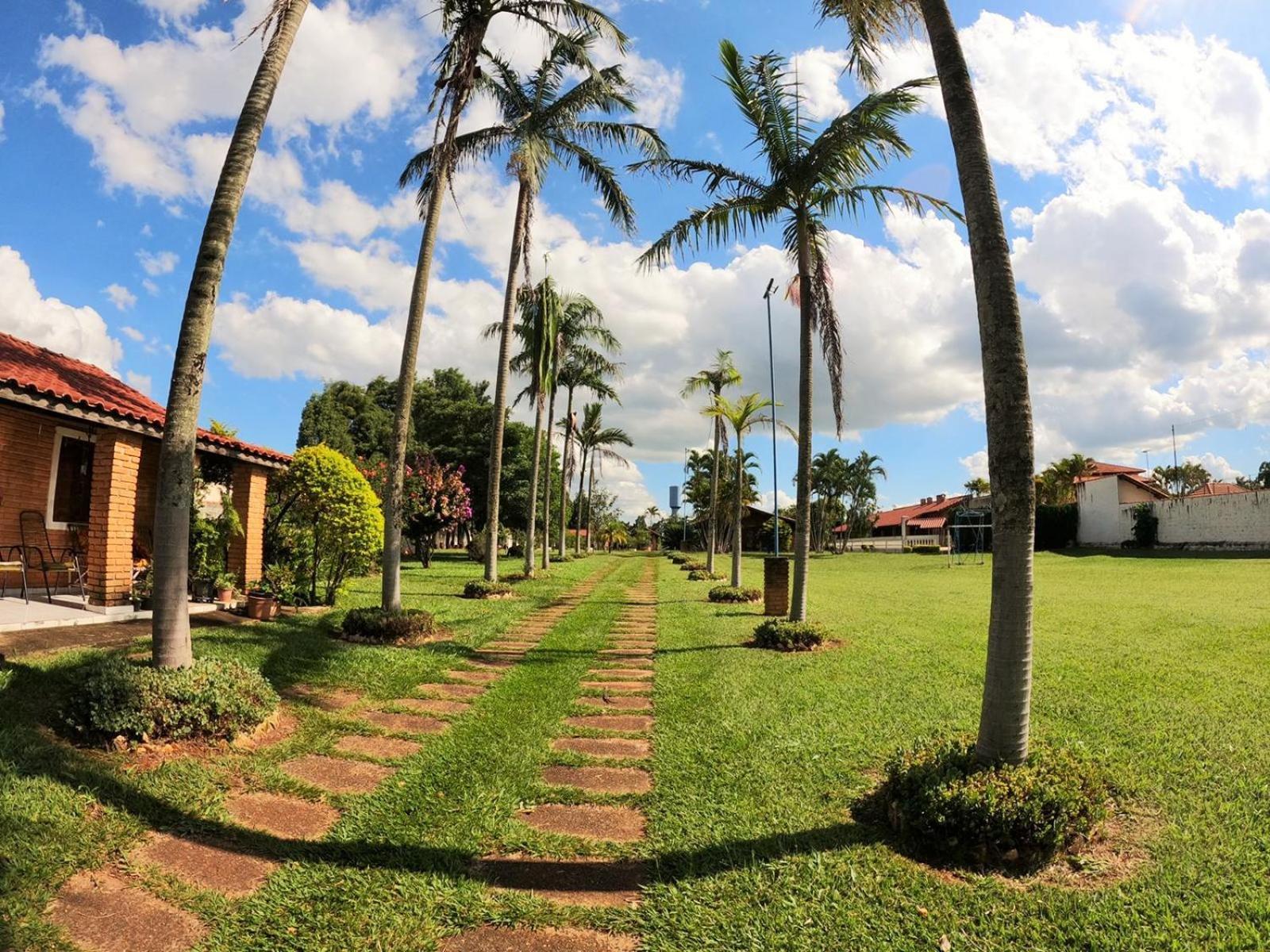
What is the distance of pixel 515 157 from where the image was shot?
10.3 m

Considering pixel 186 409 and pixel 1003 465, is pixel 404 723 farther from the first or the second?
pixel 1003 465

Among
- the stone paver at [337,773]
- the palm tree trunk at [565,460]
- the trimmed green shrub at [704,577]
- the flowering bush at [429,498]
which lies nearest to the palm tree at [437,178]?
the stone paver at [337,773]

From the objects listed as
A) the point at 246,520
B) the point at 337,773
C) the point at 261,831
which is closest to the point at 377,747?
the point at 337,773

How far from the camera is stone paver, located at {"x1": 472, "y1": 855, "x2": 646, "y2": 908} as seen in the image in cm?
302

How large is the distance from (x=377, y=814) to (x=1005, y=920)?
10.4ft

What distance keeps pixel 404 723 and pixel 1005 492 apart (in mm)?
4730

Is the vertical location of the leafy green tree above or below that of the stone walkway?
above

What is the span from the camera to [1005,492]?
368 cm

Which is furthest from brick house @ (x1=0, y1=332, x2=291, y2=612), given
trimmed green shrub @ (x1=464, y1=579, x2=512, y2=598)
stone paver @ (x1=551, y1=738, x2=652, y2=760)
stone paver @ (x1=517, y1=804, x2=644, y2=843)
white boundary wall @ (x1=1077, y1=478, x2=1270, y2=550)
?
white boundary wall @ (x1=1077, y1=478, x2=1270, y2=550)

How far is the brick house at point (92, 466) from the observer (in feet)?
25.2

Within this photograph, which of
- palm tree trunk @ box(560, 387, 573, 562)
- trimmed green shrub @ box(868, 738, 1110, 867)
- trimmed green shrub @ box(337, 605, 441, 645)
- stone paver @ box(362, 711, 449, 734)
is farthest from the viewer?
palm tree trunk @ box(560, 387, 573, 562)

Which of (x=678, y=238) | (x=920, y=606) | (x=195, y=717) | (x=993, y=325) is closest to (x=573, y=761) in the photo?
(x=195, y=717)

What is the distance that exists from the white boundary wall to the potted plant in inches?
1527

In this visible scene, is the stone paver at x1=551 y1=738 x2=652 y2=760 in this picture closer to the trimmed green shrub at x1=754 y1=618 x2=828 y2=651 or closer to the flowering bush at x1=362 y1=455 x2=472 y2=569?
the trimmed green shrub at x1=754 y1=618 x2=828 y2=651
